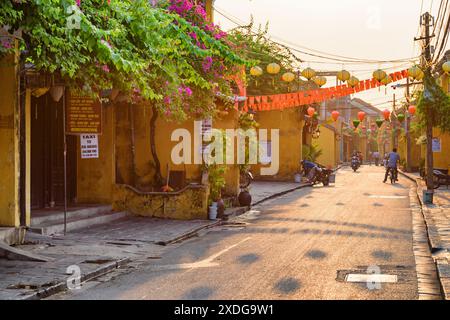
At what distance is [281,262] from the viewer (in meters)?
9.94

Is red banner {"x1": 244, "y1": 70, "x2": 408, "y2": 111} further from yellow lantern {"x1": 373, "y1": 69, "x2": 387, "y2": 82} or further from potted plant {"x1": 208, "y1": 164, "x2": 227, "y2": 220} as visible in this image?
potted plant {"x1": 208, "y1": 164, "x2": 227, "y2": 220}

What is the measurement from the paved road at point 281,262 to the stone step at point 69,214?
3077 mm

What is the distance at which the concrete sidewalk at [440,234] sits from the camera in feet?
28.4

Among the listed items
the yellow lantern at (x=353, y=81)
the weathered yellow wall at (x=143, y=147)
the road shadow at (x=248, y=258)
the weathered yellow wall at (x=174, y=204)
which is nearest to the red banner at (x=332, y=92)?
the yellow lantern at (x=353, y=81)

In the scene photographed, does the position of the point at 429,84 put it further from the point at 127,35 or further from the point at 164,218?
the point at 127,35

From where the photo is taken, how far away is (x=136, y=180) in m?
18.8

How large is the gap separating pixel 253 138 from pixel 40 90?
10.00 m

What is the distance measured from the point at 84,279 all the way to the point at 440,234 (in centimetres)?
752

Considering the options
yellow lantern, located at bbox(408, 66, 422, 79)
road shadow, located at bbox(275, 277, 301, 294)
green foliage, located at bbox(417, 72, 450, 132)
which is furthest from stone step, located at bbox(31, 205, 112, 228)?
green foliage, located at bbox(417, 72, 450, 132)

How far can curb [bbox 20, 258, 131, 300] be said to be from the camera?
7.77m

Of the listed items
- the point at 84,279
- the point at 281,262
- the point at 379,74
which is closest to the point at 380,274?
the point at 281,262

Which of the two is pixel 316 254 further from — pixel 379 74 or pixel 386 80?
pixel 386 80

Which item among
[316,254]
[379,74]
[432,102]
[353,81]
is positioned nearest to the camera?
[316,254]

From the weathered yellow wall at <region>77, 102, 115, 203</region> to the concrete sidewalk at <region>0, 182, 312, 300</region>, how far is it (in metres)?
1.18
